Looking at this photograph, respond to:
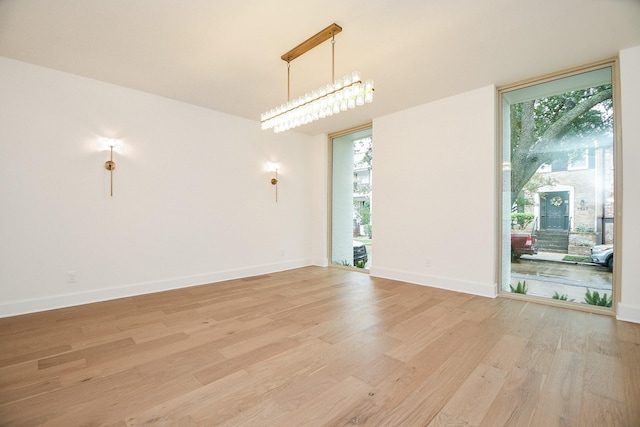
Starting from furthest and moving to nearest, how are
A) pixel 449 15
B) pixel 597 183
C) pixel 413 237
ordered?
pixel 413 237
pixel 597 183
pixel 449 15

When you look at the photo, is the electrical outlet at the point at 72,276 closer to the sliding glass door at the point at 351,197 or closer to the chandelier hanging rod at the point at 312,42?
the chandelier hanging rod at the point at 312,42

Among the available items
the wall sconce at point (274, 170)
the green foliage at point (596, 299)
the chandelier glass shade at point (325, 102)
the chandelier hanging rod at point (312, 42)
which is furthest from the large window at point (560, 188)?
the wall sconce at point (274, 170)

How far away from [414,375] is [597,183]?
3211 mm

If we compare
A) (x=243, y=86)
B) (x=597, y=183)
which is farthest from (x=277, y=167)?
(x=597, y=183)

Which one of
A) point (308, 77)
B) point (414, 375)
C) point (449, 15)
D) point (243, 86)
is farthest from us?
point (243, 86)

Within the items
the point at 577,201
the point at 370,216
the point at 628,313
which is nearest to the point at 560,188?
the point at 577,201

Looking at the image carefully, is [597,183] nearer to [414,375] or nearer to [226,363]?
[414,375]

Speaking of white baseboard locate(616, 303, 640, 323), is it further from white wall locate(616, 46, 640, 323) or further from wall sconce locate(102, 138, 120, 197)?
wall sconce locate(102, 138, 120, 197)

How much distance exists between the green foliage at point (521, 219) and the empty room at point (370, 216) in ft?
A: 0.06

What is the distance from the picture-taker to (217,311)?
127 inches

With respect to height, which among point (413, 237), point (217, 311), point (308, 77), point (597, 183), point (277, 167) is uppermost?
point (308, 77)

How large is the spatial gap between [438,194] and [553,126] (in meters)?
1.59

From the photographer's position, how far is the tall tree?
3.21 m

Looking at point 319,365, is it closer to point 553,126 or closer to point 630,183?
point 630,183
